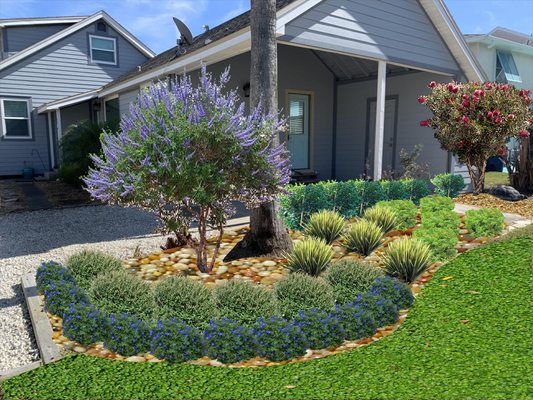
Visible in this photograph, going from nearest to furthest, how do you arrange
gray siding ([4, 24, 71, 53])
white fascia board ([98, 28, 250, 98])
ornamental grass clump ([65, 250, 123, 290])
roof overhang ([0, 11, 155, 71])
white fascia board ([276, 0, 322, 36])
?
ornamental grass clump ([65, 250, 123, 290]), white fascia board ([276, 0, 322, 36]), white fascia board ([98, 28, 250, 98]), roof overhang ([0, 11, 155, 71]), gray siding ([4, 24, 71, 53])

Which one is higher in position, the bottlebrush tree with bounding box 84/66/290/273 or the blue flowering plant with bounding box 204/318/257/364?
the bottlebrush tree with bounding box 84/66/290/273

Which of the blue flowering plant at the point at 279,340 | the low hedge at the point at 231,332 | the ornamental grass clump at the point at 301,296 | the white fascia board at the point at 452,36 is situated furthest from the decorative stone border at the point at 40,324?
the white fascia board at the point at 452,36

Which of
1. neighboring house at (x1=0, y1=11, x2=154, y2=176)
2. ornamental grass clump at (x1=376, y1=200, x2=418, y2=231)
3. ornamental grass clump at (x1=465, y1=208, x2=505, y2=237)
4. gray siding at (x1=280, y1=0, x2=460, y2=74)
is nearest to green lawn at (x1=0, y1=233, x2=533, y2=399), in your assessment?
ornamental grass clump at (x1=465, y1=208, x2=505, y2=237)

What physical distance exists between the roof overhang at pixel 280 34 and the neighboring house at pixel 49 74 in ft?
13.9

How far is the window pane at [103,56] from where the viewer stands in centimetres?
1744

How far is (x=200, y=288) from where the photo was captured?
3816 millimetres

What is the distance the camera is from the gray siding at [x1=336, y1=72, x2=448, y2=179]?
1163 cm

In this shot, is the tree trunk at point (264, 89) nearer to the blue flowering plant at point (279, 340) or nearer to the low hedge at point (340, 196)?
the low hedge at point (340, 196)

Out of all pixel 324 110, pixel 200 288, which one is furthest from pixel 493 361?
pixel 324 110

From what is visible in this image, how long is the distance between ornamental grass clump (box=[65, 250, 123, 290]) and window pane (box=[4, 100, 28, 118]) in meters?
14.0

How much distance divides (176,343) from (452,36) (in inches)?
412

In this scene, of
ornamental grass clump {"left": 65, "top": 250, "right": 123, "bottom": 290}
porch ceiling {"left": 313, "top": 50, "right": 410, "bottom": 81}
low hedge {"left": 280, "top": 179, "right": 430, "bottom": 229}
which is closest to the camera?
ornamental grass clump {"left": 65, "top": 250, "right": 123, "bottom": 290}

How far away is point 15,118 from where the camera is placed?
635 inches

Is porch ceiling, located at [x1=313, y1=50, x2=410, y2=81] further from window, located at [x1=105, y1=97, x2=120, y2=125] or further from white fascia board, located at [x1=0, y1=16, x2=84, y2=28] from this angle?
white fascia board, located at [x1=0, y1=16, x2=84, y2=28]
